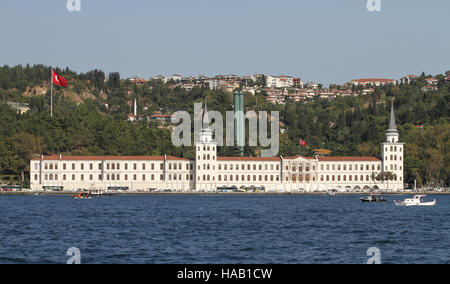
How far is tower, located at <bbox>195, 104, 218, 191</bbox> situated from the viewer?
116500mm

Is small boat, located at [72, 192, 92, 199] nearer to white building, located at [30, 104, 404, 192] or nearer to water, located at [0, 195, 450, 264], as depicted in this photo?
white building, located at [30, 104, 404, 192]

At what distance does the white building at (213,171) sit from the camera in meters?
116

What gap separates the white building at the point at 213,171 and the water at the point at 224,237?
51.0 m

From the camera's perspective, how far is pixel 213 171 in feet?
385

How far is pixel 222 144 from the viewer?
127875 millimetres

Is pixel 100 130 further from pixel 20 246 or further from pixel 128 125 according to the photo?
pixel 20 246

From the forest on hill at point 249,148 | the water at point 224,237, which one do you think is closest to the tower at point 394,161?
the forest on hill at point 249,148
